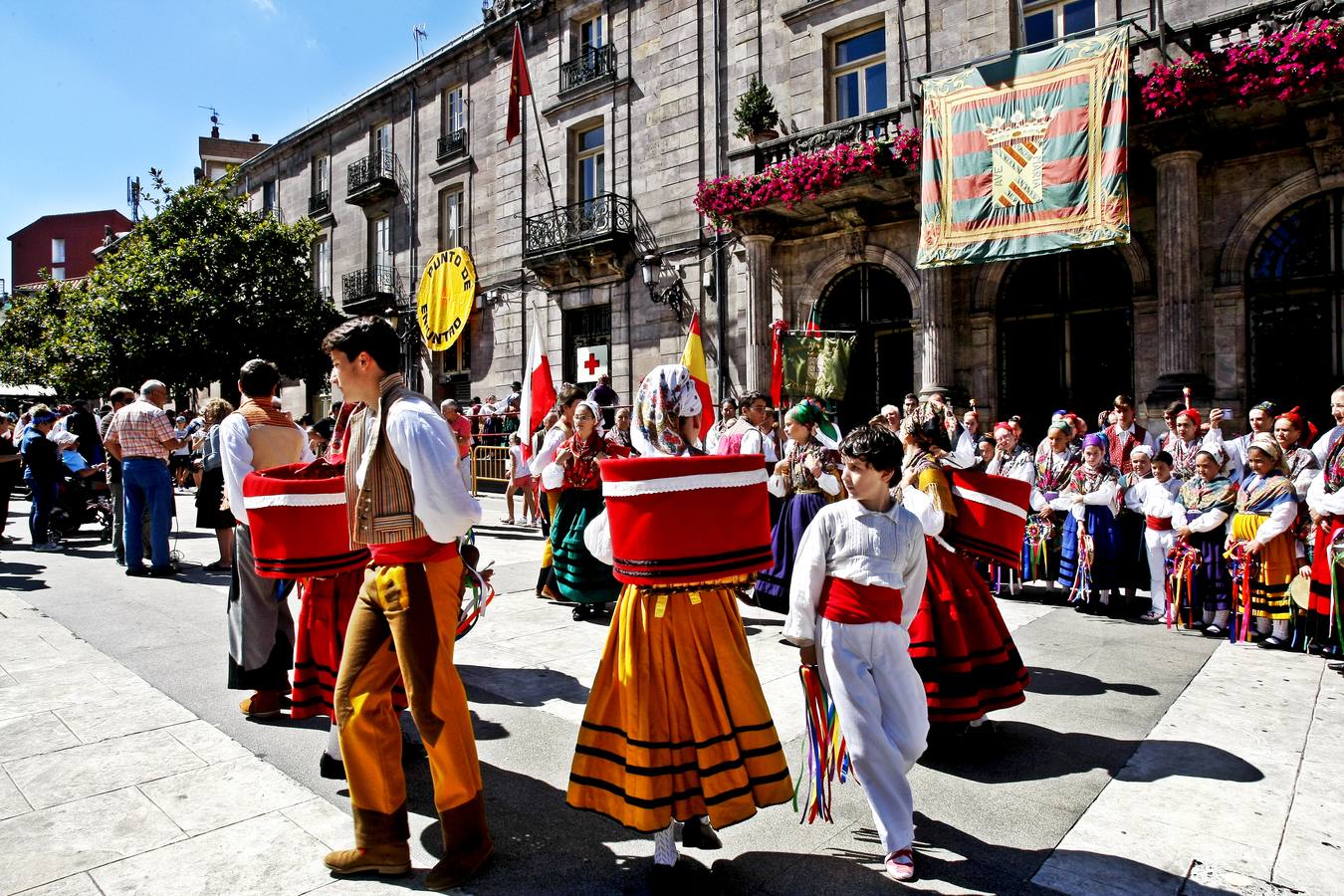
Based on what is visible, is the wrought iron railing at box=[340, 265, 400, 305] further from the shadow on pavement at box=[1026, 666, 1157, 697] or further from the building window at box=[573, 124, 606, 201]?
the shadow on pavement at box=[1026, 666, 1157, 697]

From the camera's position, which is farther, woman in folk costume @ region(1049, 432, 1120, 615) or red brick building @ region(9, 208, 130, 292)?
red brick building @ region(9, 208, 130, 292)

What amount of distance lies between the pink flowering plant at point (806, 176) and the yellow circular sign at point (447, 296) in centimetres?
467

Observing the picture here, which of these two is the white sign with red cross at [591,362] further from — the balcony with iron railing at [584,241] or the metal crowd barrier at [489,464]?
the metal crowd barrier at [489,464]

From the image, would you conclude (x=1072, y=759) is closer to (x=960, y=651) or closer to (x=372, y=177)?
(x=960, y=651)

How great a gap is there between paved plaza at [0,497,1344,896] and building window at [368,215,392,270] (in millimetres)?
21242

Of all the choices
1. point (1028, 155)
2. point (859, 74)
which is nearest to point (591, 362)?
point (859, 74)

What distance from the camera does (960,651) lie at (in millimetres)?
3998

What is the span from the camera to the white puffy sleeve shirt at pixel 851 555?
10.3ft

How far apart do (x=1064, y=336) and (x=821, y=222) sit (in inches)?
182

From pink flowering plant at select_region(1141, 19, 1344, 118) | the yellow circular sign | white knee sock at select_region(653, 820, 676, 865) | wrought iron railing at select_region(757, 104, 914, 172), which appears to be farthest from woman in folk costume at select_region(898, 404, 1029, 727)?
wrought iron railing at select_region(757, 104, 914, 172)

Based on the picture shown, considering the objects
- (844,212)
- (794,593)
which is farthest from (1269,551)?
(844,212)

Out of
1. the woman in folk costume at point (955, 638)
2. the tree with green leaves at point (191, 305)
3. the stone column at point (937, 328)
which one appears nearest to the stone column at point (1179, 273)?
the stone column at point (937, 328)

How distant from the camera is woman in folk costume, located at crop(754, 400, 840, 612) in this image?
6207mm

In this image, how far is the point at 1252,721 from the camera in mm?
4418
